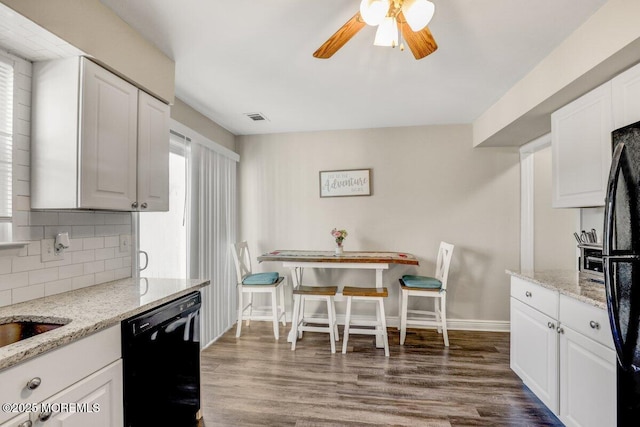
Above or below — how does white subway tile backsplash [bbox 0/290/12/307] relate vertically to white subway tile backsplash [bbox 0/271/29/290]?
below

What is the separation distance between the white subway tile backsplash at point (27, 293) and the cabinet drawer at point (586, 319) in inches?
112

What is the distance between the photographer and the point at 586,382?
1602 mm

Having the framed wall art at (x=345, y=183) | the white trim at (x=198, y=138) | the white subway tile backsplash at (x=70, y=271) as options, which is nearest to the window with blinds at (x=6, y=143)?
the white subway tile backsplash at (x=70, y=271)

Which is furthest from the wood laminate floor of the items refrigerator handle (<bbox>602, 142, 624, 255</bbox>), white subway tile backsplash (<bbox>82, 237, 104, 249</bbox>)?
refrigerator handle (<bbox>602, 142, 624, 255</bbox>)

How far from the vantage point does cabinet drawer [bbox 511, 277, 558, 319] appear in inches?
Answer: 74.2

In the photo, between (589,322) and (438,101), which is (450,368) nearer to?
(589,322)

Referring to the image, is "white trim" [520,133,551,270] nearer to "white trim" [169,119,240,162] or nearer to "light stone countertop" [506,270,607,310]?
"light stone countertop" [506,270,607,310]

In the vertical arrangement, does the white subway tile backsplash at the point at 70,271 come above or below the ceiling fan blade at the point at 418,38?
below

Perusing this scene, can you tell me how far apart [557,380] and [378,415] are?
1122 mm

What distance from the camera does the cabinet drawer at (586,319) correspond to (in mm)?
1483

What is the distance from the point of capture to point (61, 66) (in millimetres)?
1555

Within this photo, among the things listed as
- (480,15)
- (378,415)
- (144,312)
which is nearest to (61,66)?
(144,312)

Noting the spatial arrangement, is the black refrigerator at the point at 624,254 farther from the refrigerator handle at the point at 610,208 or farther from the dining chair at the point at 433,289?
the dining chair at the point at 433,289

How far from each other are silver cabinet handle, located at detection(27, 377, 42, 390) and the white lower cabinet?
2.36 metres
